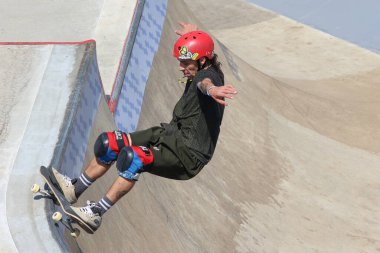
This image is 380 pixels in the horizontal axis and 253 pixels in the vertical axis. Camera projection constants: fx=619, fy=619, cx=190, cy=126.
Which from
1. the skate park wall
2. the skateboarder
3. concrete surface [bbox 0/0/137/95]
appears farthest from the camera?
concrete surface [bbox 0/0/137/95]

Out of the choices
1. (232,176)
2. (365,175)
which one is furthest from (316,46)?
(232,176)

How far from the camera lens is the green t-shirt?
17.4 feet

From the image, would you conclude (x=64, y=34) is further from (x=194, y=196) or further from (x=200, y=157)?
(x=200, y=157)

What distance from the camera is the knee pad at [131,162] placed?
4938mm

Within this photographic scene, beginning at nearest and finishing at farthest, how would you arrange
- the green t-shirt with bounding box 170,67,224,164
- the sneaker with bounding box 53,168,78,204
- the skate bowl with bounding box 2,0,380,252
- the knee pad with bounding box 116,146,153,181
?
the knee pad with bounding box 116,146,153,181
the sneaker with bounding box 53,168,78,204
the green t-shirt with bounding box 170,67,224,164
the skate bowl with bounding box 2,0,380,252

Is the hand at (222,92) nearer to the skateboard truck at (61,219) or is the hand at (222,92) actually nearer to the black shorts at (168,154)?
the black shorts at (168,154)

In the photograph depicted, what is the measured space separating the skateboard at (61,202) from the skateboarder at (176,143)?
0.05m

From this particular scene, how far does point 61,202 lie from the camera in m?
4.98

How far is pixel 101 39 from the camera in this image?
864 centimetres

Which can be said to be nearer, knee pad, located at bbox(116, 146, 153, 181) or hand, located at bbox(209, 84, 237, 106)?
hand, located at bbox(209, 84, 237, 106)

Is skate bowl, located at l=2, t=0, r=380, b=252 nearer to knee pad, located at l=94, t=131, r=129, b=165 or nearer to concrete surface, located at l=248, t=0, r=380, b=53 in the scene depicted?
knee pad, located at l=94, t=131, r=129, b=165

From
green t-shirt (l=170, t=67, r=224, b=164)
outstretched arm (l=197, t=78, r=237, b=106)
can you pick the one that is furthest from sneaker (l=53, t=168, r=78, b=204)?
outstretched arm (l=197, t=78, r=237, b=106)

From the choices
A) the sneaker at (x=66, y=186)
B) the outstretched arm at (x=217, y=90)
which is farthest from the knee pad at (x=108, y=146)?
the outstretched arm at (x=217, y=90)

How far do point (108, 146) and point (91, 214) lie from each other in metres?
0.57
